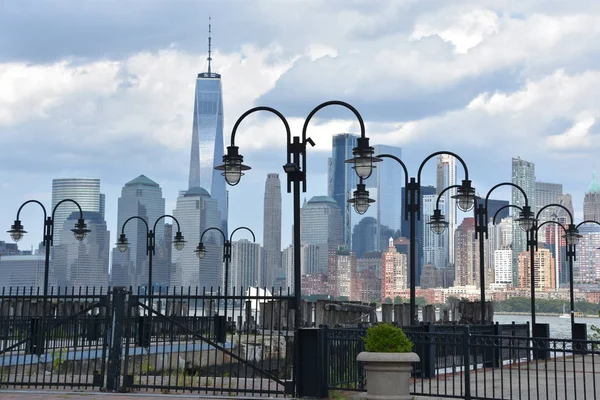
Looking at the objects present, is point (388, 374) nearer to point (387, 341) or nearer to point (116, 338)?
point (387, 341)

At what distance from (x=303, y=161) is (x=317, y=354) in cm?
386

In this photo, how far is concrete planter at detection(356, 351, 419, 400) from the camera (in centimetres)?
1506

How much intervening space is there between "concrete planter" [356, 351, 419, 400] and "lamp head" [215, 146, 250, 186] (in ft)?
15.9

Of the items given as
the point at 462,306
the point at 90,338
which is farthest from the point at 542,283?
the point at 90,338

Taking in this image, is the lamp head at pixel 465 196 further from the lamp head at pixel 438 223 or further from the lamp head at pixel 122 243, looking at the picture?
the lamp head at pixel 122 243

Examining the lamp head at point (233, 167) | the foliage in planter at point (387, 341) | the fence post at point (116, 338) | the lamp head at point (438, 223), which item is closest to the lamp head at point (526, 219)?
the lamp head at point (438, 223)

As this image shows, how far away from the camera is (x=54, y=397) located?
636 inches

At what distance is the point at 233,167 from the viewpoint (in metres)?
18.2

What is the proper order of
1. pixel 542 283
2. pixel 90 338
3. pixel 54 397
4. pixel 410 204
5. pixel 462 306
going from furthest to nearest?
pixel 542 283
pixel 462 306
pixel 410 204
pixel 90 338
pixel 54 397

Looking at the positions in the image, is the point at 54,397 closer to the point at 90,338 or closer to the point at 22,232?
the point at 90,338

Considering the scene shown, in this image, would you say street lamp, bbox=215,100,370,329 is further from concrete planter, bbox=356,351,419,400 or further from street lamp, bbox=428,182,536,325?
street lamp, bbox=428,182,536,325

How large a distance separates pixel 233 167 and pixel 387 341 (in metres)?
5.09

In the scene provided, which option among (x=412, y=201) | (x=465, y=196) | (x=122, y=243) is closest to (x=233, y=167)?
(x=412, y=201)

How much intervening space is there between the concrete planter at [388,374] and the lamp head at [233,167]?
4832 millimetres
